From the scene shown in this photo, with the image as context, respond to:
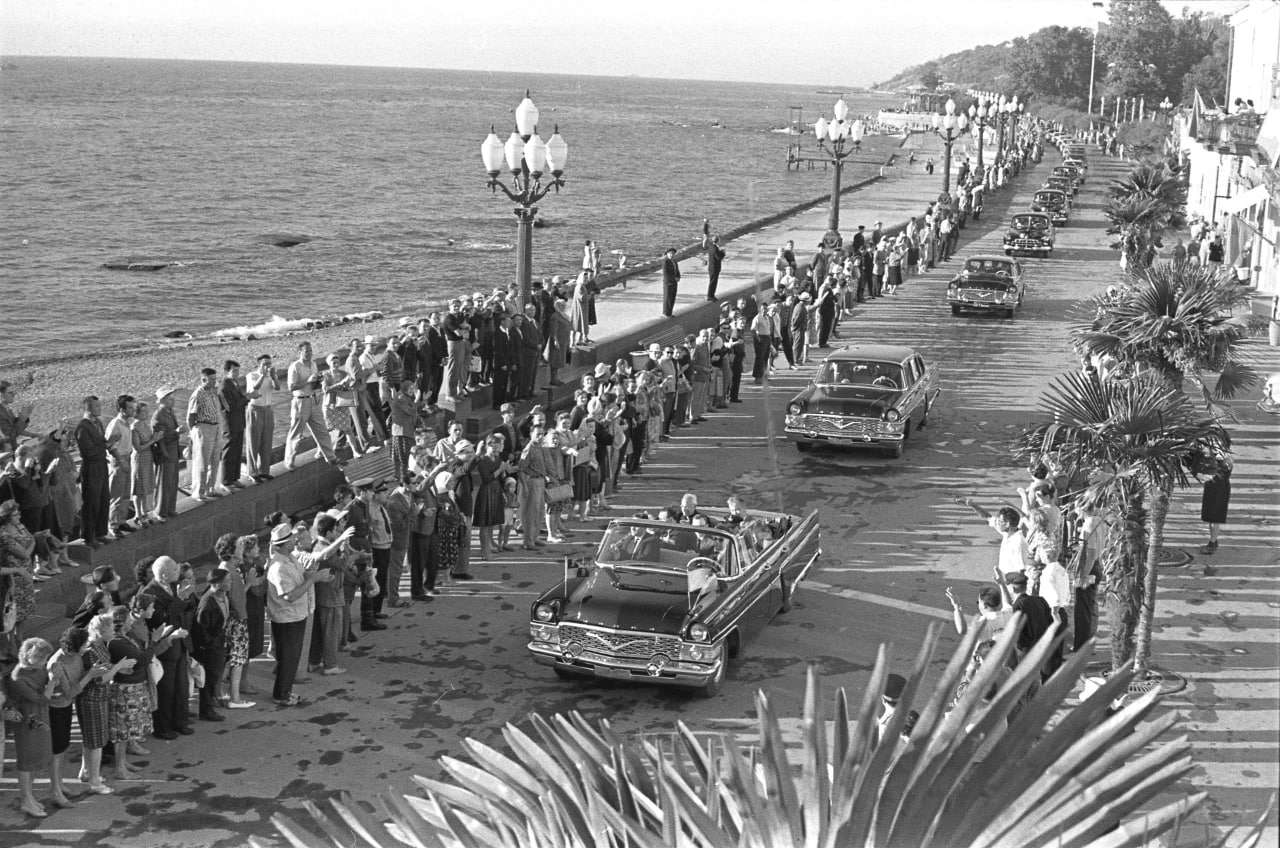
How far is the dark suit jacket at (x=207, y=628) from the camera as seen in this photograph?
1147 centimetres

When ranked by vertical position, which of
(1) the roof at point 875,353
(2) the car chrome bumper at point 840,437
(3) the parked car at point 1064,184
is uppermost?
(3) the parked car at point 1064,184

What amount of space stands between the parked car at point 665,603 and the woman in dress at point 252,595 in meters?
2.20

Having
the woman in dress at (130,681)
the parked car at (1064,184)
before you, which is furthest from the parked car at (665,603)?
the parked car at (1064,184)

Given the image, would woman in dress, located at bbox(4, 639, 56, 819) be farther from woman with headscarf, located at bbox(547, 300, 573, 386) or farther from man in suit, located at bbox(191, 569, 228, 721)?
woman with headscarf, located at bbox(547, 300, 573, 386)

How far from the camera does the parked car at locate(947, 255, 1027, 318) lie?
32875 millimetres

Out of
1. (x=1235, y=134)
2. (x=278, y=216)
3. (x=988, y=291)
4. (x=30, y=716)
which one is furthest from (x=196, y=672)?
(x=278, y=216)

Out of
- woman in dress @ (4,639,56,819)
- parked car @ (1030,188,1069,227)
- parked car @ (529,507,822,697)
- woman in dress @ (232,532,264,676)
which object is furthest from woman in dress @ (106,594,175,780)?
parked car @ (1030,188,1069,227)

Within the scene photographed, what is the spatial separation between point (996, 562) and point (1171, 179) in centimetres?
2232

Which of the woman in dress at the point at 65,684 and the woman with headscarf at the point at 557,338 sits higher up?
the woman with headscarf at the point at 557,338

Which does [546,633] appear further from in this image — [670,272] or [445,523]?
[670,272]

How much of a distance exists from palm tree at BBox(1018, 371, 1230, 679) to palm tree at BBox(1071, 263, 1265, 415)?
265cm

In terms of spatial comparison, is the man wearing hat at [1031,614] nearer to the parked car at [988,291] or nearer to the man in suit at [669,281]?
the man in suit at [669,281]

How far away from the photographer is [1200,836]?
9500 millimetres

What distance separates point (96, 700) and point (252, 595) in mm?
2012
